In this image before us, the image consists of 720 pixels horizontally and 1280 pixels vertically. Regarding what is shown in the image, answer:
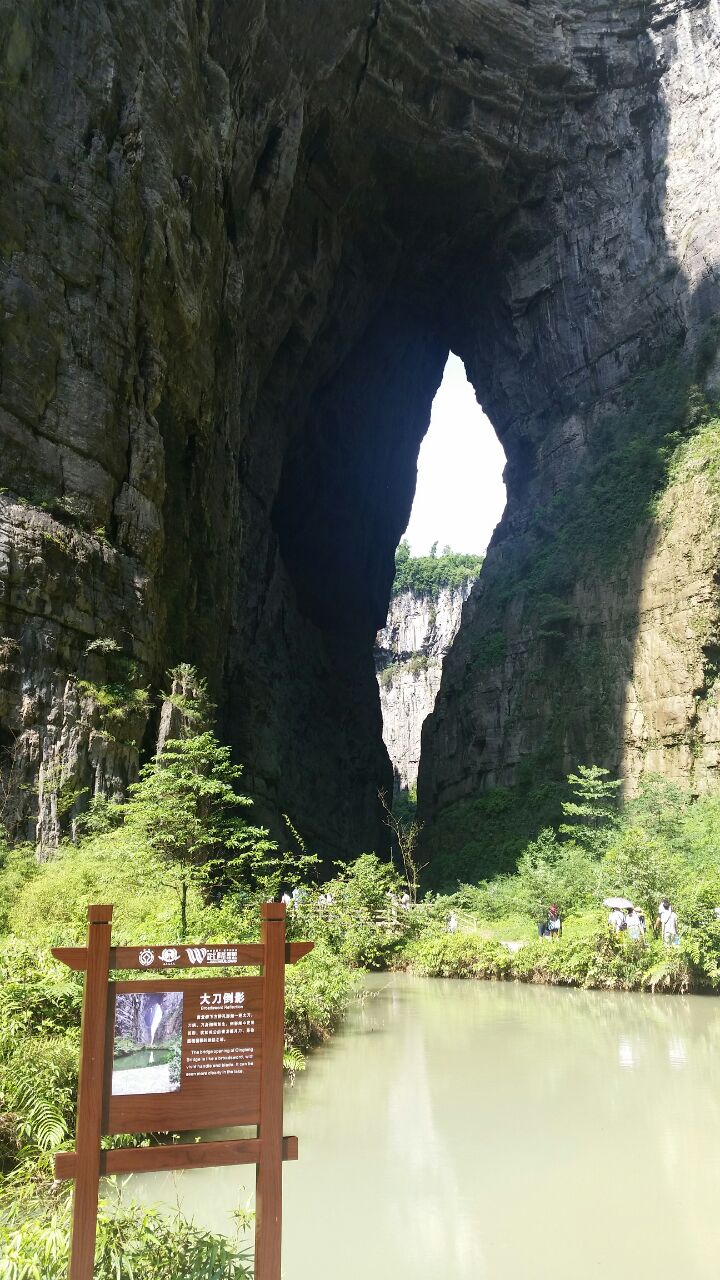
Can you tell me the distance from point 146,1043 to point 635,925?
Result: 40.4ft

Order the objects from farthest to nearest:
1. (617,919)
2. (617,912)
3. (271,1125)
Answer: (617,912) → (617,919) → (271,1125)

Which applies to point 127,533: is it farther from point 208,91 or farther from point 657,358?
point 657,358

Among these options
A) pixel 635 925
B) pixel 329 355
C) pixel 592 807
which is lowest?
pixel 635 925

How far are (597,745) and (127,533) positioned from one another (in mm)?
16531

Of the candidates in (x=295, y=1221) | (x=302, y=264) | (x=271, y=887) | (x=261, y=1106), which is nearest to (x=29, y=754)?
(x=271, y=887)

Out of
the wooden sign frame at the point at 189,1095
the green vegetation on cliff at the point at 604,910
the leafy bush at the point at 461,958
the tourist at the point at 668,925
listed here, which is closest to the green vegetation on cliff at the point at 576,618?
the green vegetation on cliff at the point at 604,910

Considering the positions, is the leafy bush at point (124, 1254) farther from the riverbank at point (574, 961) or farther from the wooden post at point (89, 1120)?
the riverbank at point (574, 961)

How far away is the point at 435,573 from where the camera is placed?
76875 millimetres

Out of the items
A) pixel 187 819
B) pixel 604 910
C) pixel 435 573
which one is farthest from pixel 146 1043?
pixel 435 573

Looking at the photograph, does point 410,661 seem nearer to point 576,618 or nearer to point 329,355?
point 329,355

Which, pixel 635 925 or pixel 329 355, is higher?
pixel 329 355

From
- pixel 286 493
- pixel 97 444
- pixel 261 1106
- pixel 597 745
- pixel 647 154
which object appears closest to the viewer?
pixel 261 1106

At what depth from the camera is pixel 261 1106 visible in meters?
3.59

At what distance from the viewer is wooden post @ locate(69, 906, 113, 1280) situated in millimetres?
3307
